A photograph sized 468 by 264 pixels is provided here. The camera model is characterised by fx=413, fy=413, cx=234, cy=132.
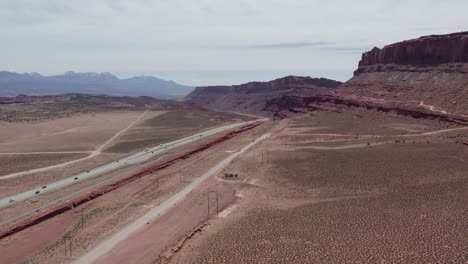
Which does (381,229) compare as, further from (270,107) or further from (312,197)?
(270,107)

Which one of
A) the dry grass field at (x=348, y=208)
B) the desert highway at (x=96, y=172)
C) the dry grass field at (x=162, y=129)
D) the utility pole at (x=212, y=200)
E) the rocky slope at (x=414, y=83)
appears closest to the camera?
the dry grass field at (x=348, y=208)

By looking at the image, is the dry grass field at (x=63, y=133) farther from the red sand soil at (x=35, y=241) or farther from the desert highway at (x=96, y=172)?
the red sand soil at (x=35, y=241)

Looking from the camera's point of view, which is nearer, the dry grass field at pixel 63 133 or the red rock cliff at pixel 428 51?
the dry grass field at pixel 63 133

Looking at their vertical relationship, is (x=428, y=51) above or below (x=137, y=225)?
above

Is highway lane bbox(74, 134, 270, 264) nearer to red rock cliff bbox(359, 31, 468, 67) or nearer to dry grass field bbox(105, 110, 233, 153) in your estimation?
dry grass field bbox(105, 110, 233, 153)

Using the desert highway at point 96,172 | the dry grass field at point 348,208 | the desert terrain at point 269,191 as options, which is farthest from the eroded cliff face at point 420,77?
the desert highway at point 96,172

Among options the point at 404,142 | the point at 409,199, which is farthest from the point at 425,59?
the point at 409,199

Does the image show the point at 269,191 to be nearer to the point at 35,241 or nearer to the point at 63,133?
the point at 35,241

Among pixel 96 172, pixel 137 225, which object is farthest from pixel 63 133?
pixel 137 225

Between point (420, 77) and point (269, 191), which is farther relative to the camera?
point (420, 77)
